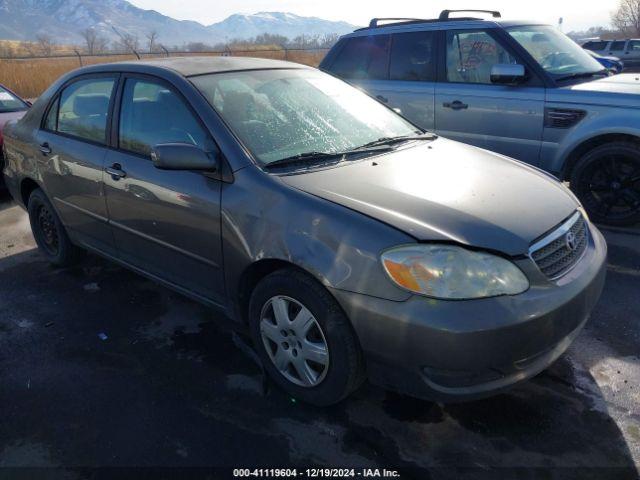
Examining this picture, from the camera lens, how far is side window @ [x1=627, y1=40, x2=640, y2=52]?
2125cm

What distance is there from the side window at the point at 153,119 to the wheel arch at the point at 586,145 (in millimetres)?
3714

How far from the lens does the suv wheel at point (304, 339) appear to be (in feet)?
7.77

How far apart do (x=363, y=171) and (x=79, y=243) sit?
2554mm

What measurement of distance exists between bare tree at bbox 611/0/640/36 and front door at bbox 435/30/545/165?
43.4m

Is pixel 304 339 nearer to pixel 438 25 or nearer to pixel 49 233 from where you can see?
pixel 49 233

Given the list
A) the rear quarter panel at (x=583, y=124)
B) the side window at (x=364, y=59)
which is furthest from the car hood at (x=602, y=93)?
the side window at (x=364, y=59)

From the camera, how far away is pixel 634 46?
2136 cm

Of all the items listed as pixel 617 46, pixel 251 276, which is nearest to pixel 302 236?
pixel 251 276

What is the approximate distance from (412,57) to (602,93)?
2.06m

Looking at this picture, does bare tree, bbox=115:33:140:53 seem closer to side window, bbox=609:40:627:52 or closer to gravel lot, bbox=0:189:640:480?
gravel lot, bbox=0:189:640:480

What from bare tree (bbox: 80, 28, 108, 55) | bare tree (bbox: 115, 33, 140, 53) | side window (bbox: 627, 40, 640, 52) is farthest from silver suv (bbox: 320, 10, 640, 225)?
bare tree (bbox: 80, 28, 108, 55)

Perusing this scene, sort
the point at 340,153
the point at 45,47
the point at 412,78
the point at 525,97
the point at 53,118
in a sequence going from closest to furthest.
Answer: the point at 340,153, the point at 53,118, the point at 525,97, the point at 412,78, the point at 45,47

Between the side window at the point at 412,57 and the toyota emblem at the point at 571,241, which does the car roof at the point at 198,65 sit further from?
the side window at the point at 412,57

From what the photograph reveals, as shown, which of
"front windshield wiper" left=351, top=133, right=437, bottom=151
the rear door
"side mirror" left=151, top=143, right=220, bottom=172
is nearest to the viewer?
"side mirror" left=151, top=143, right=220, bottom=172
